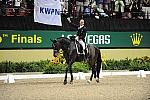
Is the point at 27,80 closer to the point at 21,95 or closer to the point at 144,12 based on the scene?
the point at 21,95

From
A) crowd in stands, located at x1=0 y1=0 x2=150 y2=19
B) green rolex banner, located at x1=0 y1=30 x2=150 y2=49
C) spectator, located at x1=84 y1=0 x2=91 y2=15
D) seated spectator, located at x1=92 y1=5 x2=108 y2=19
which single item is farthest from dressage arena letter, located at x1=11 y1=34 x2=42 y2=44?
seated spectator, located at x1=92 y1=5 x2=108 y2=19

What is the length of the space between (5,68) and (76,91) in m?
11.0

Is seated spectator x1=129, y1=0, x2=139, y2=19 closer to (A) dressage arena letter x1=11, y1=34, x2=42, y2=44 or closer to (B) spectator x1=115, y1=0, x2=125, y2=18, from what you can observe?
(B) spectator x1=115, y1=0, x2=125, y2=18

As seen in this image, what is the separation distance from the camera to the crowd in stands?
2772 cm

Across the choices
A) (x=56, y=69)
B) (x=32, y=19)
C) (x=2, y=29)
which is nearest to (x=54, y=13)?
(x=32, y=19)

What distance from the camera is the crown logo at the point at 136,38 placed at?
102ft

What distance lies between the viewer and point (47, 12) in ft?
91.3

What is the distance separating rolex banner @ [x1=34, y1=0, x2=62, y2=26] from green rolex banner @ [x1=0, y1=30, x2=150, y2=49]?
2.52 ft

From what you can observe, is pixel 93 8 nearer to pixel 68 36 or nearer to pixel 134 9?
pixel 68 36

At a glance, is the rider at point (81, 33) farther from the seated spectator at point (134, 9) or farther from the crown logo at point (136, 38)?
the seated spectator at point (134, 9)

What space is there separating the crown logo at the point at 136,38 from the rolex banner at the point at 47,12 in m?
5.53

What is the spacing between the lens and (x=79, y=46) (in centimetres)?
2011

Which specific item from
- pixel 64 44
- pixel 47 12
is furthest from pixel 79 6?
pixel 64 44

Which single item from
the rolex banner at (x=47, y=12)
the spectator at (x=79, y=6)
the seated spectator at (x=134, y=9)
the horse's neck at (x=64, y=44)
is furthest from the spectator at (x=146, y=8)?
the horse's neck at (x=64, y=44)
